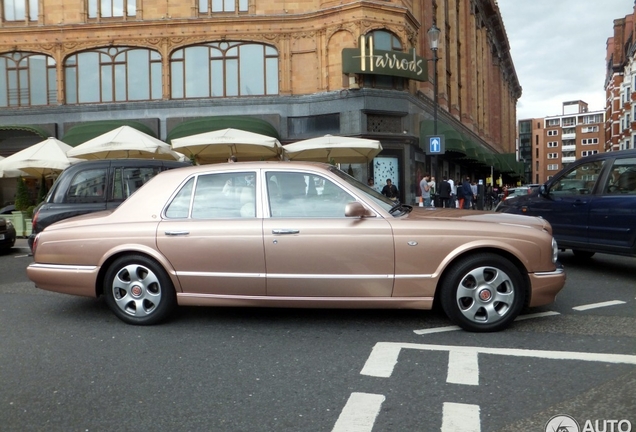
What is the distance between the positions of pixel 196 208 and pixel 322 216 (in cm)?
120

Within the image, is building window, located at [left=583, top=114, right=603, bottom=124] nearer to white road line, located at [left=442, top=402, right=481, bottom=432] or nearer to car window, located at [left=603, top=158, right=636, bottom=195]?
car window, located at [left=603, top=158, right=636, bottom=195]

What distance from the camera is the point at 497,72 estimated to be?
194 feet

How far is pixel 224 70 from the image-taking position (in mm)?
23672

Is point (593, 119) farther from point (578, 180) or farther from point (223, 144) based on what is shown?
point (578, 180)

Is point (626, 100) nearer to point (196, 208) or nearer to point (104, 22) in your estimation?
point (104, 22)

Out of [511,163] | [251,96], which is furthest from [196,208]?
[511,163]

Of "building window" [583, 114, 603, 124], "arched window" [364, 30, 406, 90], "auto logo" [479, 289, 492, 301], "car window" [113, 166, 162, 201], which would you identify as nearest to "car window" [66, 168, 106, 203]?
"car window" [113, 166, 162, 201]

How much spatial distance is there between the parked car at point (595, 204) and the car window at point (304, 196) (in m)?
4.28

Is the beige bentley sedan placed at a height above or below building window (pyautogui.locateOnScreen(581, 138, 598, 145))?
below

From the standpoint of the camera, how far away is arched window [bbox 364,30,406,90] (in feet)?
74.9

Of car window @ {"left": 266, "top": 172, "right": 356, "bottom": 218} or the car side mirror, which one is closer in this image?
the car side mirror

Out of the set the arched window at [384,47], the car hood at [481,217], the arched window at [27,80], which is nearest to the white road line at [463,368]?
the car hood at [481,217]

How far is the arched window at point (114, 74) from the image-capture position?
78.6 feet

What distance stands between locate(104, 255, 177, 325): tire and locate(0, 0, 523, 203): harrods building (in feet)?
58.3
